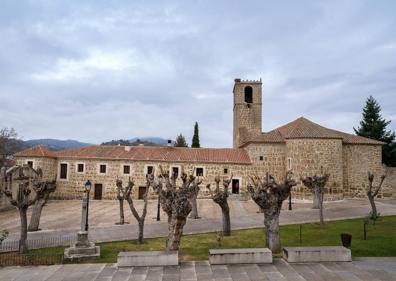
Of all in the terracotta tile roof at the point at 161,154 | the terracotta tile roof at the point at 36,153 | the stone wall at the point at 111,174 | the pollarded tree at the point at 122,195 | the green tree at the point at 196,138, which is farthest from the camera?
the green tree at the point at 196,138

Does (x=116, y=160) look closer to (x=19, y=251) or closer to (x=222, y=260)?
(x=19, y=251)

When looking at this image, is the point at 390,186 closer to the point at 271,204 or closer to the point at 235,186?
the point at 235,186

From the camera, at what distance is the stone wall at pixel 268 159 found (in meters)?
31.9

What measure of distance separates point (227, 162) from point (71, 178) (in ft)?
50.3

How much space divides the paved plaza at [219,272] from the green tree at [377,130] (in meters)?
32.9

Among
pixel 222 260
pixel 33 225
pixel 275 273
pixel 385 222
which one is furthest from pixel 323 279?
pixel 33 225

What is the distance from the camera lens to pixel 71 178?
3259cm

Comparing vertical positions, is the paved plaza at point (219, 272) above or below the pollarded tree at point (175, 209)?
below

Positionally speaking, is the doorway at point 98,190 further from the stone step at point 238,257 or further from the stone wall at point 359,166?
the stone step at point 238,257

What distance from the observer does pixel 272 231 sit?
11.7 metres

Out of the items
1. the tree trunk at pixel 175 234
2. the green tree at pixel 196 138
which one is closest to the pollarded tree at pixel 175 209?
the tree trunk at pixel 175 234

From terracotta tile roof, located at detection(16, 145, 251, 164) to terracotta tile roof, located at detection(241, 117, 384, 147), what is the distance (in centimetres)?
234

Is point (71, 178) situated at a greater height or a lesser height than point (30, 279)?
greater

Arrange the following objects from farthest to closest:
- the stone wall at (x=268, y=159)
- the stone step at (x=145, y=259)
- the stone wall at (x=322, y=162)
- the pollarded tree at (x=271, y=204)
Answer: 1. the stone wall at (x=268, y=159)
2. the stone wall at (x=322, y=162)
3. the pollarded tree at (x=271, y=204)
4. the stone step at (x=145, y=259)
